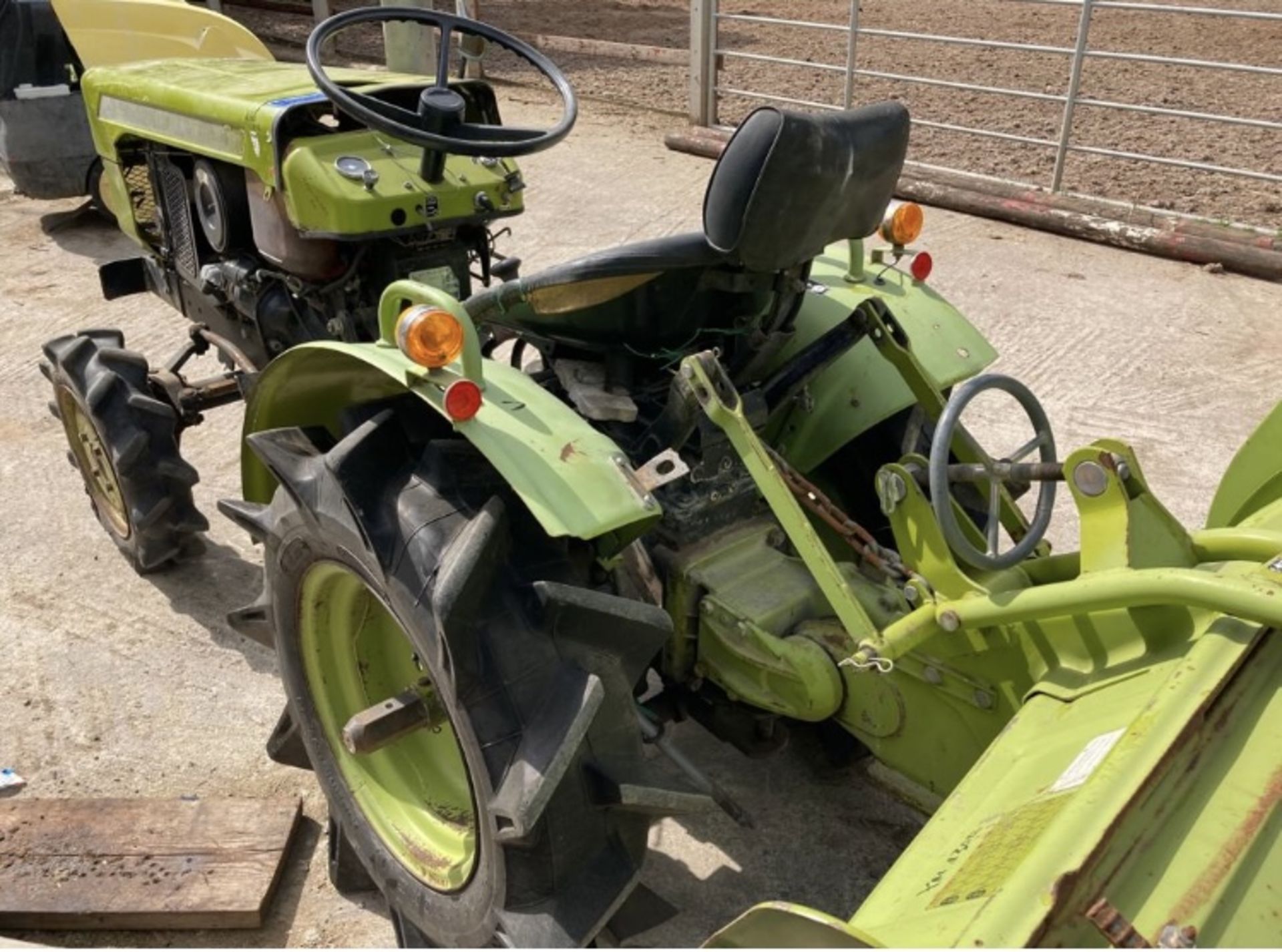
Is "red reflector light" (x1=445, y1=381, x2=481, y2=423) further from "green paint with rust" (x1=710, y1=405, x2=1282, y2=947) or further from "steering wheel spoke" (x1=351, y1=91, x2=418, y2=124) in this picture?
"steering wheel spoke" (x1=351, y1=91, x2=418, y2=124)

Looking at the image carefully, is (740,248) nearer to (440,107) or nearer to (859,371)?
(859,371)

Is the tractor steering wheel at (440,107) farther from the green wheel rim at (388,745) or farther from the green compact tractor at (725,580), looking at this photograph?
the green wheel rim at (388,745)

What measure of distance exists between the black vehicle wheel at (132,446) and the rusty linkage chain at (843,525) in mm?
1876

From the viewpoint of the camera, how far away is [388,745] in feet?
7.39

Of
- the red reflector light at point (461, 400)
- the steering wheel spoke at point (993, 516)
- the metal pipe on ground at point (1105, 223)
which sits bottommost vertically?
the metal pipe on ground at point (1105, 223)

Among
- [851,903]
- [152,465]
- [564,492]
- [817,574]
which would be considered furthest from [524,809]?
[152,465]

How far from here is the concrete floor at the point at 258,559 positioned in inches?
94.3

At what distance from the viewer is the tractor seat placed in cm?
190

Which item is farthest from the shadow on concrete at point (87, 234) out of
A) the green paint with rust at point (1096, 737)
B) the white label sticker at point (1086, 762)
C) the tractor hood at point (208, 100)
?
the white label sticker at point (1086, 762)

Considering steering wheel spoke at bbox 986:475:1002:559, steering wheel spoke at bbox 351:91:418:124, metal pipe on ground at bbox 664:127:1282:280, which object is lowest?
metal pipe on ground at bbox 664:127:1282:280

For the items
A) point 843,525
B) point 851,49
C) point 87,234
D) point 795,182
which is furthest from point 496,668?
point 851,49

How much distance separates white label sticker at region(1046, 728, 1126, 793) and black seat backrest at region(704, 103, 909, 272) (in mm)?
972

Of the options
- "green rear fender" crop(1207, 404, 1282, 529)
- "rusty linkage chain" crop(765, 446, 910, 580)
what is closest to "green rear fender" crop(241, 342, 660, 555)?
"rusty linkage chain" crop(765, 446, 910, 580)

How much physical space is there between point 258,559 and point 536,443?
2.01m
